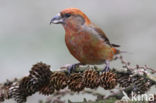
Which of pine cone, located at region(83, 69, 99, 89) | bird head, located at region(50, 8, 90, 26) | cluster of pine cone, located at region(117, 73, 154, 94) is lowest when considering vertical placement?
cluster of pine cone, located at region(117, 73, 154, 94)

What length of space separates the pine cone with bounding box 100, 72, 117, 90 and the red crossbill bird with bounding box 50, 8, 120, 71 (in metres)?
0.29

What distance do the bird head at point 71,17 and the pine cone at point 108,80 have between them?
19.7 inches

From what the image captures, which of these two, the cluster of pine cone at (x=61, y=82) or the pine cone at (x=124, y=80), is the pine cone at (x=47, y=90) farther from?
the pine cone at (x=124, y=80)

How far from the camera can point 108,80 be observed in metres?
1.19

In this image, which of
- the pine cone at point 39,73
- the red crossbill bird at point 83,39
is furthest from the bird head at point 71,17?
the pine cone at point 39,73

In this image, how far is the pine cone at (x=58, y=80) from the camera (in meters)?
1.24

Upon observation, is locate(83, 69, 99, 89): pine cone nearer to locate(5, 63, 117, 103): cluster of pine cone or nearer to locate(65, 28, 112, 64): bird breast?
locate(5, 63, 117, 103): cluster of pine cone

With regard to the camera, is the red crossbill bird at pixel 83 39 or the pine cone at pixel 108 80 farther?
the red crossbill bird at pixel 83 39

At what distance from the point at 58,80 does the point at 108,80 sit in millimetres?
189

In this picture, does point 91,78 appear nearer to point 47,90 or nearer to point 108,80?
point 108,80

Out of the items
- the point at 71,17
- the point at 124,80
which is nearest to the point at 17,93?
the point at 124,80

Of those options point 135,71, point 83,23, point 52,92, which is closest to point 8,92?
point 52,92

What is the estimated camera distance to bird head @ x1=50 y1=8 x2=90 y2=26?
1.63m

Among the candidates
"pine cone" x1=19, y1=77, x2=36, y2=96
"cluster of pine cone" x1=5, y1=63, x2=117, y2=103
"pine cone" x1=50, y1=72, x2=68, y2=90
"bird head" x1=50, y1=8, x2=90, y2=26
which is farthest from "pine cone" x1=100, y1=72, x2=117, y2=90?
"bird head" x1=50, y1=8, x2=90, y2=26
